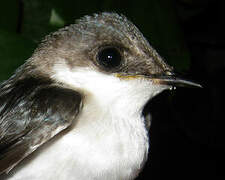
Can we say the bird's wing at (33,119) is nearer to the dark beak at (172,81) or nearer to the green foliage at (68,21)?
the dark beak at (172,81)

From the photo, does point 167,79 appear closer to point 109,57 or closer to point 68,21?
point 109,57

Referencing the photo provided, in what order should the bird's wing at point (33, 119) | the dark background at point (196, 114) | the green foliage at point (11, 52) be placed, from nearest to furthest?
the bird's wing at point (33, 119), the green foliage at point (11, 52), the dark background at point (196, 114)

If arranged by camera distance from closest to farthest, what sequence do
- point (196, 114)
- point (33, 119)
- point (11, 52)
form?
point (33, 119) → point (11, 52) → point (196, 114)

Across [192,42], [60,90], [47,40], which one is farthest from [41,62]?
[192,42]

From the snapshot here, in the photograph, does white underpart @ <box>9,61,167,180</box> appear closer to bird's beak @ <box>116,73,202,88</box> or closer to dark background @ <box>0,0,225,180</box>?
bird's beak @ <box>116,73,202,88</box>

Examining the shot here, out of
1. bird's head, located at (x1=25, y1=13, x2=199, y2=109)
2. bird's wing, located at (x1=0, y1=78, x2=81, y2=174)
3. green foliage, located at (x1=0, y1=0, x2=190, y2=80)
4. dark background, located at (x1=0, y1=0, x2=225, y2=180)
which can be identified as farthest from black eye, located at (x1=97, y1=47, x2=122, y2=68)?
dark background, located at (x1=0, y1=0, x2=225, y2=180)

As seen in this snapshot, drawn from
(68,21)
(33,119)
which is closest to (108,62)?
(33,119)

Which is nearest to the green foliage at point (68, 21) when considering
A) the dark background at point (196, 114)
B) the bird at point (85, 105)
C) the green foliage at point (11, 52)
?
the green foliage at point (11, 52)
